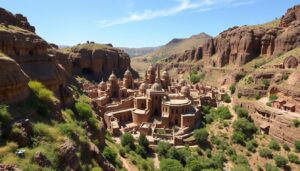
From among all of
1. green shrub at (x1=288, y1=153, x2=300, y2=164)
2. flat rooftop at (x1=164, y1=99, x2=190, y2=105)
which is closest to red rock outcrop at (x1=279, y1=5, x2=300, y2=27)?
flat rooftop at (x1=164, y1=99, x2=190, y2=105)

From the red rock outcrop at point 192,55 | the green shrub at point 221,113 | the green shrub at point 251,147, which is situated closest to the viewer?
the green shrub at point 251,147

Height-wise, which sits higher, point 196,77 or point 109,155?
point 196,77

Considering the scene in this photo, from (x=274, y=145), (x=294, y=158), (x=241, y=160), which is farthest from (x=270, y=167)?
(x=274, y=145)

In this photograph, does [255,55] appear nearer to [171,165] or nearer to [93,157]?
[171,165]

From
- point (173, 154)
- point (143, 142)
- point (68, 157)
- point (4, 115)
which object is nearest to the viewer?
point (4, 115)

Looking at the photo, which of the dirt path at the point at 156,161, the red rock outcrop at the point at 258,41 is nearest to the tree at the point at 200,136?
the dirt path at the point at 156,161

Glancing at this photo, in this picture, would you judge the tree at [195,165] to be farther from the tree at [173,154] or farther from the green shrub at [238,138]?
the green shrub at [238,138]

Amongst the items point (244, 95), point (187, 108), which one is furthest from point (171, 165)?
point (244, 95)

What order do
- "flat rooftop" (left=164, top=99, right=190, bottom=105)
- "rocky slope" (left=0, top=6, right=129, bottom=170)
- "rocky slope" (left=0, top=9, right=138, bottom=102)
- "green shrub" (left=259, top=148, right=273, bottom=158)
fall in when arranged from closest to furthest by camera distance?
"rocky slope" (left=0, top=6, right=129, bottom=170), "rocky slope" (left=0, top=9, right=138, bottom=102), "green shrub" (left=259, top=148, right=273, bottom=158), "flat rooftop" (left=164, top=99, right=190, bottom=105)

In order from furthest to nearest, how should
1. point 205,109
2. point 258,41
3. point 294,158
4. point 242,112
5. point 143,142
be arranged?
1. point 258,41
2. point 205,109
3. point 242,112
4. point 143,142
5. point 294,158

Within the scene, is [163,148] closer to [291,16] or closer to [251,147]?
[251,147]

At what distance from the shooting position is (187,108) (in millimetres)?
40062

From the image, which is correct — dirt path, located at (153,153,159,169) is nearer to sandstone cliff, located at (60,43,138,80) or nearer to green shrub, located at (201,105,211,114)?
green shrub, located at (201,105,211,114)

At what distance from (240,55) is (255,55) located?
4.42 m
